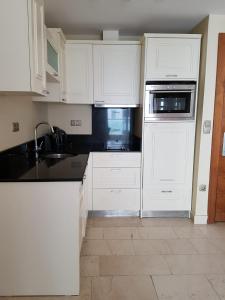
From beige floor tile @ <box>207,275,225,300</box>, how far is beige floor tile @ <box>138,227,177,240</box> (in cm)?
67

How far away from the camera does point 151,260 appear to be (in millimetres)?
2182

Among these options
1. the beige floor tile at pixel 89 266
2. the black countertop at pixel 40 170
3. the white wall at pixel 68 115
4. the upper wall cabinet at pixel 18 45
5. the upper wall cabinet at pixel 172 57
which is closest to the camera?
the upper wall cabinet at pixel 18 45

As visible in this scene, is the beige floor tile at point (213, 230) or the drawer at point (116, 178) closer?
the beige floor tile at point (213, 230)

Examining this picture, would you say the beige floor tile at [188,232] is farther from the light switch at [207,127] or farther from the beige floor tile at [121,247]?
the light switch at [207,127]

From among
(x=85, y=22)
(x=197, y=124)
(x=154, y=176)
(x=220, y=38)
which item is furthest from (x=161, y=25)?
(x=154, y=176)

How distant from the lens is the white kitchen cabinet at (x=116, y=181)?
2936 mm

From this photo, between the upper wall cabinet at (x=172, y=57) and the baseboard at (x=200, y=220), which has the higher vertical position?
the upper wall cabinet at (x=172, y=57)

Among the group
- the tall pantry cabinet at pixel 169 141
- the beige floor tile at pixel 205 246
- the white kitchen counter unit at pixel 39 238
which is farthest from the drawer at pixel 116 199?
the white kitchen counter unit at pixel 39 238

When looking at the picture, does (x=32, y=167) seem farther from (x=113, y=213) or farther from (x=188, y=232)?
(x=188, y=232)

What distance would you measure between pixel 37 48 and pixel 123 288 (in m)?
1.87

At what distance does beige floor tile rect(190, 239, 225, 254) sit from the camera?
7.68 ft

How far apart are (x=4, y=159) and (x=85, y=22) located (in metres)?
1.86

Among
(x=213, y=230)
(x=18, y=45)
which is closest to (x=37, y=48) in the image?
(x=18, y=45)

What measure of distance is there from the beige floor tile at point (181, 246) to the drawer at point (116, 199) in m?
0.68
